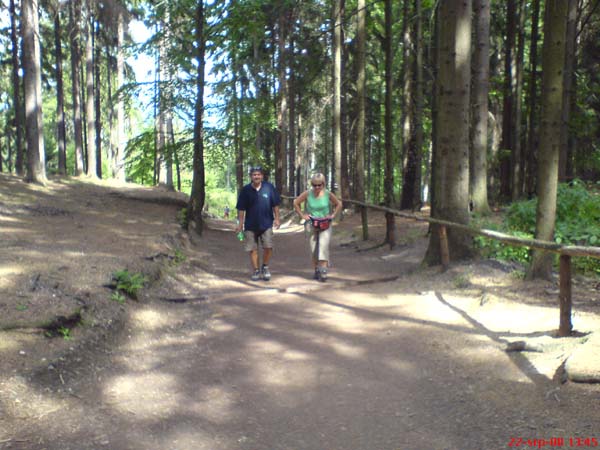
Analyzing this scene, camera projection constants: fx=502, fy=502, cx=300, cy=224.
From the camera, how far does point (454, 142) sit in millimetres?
8734

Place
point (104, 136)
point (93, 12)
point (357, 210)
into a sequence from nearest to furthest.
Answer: point (357, 210), point (93, 12), point (104, 136)

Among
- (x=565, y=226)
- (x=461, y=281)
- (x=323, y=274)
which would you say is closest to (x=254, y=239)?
(x=323, y=274)

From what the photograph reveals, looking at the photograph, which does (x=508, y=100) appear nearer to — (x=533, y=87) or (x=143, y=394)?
(x=533, y=87)

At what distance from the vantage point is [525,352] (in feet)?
16.3

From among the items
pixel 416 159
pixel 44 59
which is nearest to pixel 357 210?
pixel 416 159

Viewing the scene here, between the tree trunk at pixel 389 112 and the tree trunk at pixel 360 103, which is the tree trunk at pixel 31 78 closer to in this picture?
the tree trunk at pixel 360 103

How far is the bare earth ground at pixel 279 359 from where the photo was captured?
151 inches

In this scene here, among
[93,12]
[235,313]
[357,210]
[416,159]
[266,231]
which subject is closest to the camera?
[235,313]

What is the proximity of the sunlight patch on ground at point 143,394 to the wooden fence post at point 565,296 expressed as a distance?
12.6 ft

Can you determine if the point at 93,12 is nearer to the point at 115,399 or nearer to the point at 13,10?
the point at 13,10

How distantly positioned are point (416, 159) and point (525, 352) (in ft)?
51.1

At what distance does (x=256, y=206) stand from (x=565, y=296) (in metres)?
5.62

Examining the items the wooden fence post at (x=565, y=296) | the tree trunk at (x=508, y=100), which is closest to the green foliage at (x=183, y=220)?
the wooden fence post at (x=565, y=296)
